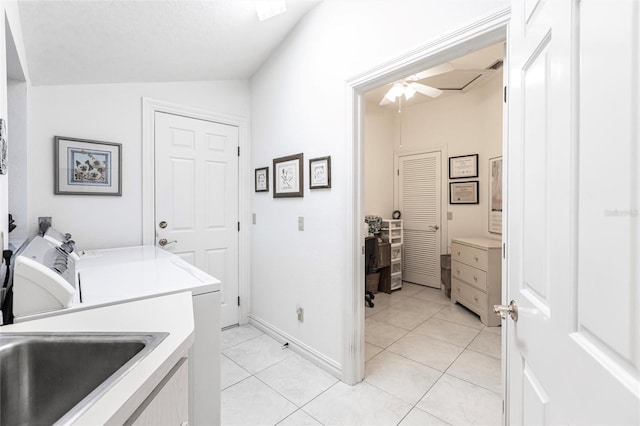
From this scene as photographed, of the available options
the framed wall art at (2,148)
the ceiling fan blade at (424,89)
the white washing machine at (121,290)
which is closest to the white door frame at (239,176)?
the white washing machine at (121,290)

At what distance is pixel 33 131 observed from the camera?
2012 mm

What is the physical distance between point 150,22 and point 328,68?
1180 millimetres

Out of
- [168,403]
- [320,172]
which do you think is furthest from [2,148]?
[320,172]

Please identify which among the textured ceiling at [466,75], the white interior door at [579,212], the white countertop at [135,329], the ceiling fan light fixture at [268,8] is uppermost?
the textured ceiling at [466,75]

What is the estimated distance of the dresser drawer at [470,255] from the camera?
10.1ft

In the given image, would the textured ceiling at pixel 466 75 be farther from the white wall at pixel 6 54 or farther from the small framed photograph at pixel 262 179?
the white wall at pixel 6 54

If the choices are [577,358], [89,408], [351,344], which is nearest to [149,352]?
[89,408]

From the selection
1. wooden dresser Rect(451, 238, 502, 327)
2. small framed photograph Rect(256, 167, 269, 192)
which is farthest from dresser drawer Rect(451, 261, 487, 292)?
small framed photograph Rect(256, 167, 269, 192)

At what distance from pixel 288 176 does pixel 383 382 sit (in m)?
1.73

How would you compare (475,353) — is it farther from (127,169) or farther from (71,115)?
(71,115)

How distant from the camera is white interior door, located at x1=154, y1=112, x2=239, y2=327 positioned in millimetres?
2599

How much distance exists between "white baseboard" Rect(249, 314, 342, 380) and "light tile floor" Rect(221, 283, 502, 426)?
4 cm

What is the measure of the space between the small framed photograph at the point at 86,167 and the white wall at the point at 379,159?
312 cm

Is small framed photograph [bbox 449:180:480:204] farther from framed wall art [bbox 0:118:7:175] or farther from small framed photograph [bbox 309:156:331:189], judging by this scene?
framed wall art [bbox 0:118:7:175]
